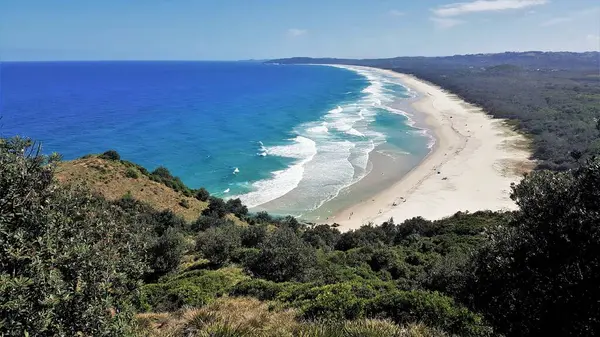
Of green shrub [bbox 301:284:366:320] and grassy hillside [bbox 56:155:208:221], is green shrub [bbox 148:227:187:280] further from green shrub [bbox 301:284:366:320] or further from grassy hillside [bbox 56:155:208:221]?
grassy hillside [bbox 56:155:208:221]

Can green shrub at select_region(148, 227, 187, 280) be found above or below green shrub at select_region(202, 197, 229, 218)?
above

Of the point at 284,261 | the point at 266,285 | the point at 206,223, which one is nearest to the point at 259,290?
the point at 266,285

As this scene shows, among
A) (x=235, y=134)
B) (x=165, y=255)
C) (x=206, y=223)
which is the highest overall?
(x=165, y=255)

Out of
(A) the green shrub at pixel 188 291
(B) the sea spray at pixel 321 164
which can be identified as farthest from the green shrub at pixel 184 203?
(A) the green shrub at pixel 188 291

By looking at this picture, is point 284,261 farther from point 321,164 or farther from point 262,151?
point 262,151

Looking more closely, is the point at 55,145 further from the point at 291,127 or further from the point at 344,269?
the point at 344,269

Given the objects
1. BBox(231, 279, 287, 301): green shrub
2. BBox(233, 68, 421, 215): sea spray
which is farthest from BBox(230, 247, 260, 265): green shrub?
BBox(233, 68, 421, 215): sea spray

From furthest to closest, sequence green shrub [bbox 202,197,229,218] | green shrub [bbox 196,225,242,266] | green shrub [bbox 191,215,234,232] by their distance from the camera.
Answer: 1. green shrub [bbox 202,197,229,218]
2. green shrub [bbox 191,215,234,232]
3. green shrub [bbox 196,225,242,266]
